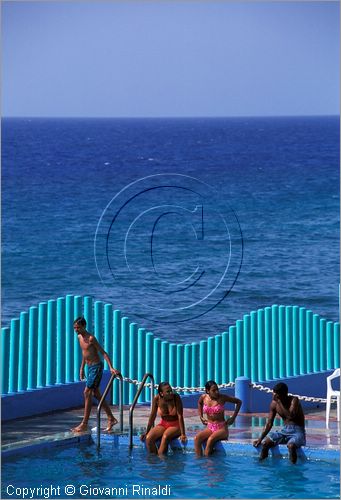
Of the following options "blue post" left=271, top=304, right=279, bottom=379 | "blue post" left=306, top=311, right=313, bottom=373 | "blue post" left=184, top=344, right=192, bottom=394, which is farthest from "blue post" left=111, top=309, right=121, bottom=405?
"blue post" left=306, top=311, right=313, bottom=373

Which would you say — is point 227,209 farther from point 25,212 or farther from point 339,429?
point 339,429

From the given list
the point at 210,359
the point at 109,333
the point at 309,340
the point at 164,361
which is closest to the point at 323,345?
the point at 309,340

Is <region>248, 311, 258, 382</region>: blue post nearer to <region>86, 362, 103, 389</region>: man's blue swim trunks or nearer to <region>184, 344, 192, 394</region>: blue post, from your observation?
<region>184, 344, 192, 394</region>: blue post

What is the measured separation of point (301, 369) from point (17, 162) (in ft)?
215

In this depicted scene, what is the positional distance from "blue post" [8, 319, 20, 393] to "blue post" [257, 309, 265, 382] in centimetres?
362

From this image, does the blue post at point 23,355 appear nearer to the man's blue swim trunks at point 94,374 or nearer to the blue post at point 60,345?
the blue post at point 60,345

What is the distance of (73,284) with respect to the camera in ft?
195

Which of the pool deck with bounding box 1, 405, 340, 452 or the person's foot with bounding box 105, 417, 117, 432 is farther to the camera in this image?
the person's foot with bounding box 105, 417, 117, 432

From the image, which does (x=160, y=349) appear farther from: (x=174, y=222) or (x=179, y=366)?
(x=174, y=222)

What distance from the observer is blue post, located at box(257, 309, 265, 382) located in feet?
55.6

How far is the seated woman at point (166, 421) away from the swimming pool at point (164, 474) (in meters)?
0.15

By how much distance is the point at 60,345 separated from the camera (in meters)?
15.6

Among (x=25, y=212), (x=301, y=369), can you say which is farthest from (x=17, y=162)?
(x=301, y=369)

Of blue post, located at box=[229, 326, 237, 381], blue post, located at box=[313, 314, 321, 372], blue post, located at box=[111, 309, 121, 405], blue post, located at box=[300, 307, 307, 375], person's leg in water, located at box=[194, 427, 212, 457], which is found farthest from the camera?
blue post, located at box=[313, 314, 321, 372]
